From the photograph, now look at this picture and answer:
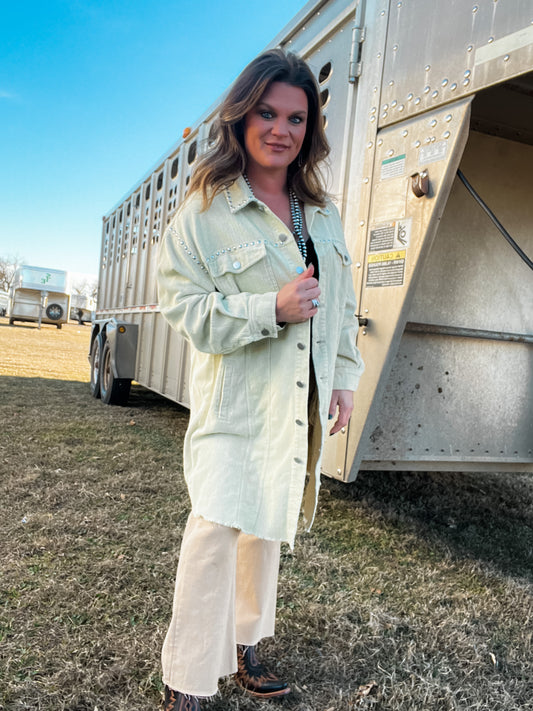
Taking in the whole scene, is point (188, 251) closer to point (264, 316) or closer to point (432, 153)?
point (264, 316)

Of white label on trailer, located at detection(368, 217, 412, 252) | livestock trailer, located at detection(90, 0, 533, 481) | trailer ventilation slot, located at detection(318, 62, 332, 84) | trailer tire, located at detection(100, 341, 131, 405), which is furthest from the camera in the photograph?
trailer tire, located at detection(100, 341, 131, 405)

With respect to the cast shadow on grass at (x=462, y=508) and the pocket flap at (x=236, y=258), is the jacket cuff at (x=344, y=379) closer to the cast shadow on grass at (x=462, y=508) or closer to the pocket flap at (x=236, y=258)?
the pocket flap at (x=236, y=258)

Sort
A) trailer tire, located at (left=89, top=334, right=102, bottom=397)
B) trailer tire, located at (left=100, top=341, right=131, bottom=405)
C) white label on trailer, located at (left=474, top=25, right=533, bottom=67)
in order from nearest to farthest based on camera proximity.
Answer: white label on trailer, located at (left=474, top=25, right=533, bottom=67) → trailer tire, located at (left=100, top=341, right=131, bottom=405) → trailer tire, located at (left=89, top=334, right=102, bottom=397)

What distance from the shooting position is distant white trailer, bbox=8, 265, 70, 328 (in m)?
28.8

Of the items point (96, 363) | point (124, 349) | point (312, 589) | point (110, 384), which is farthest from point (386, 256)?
point (96, 363)

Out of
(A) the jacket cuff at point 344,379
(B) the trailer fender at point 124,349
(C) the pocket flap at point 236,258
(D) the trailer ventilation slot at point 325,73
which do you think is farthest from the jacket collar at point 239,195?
(B) the trailer fender at point 124,349

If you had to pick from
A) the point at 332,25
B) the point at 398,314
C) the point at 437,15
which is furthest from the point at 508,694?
the point at 332,25

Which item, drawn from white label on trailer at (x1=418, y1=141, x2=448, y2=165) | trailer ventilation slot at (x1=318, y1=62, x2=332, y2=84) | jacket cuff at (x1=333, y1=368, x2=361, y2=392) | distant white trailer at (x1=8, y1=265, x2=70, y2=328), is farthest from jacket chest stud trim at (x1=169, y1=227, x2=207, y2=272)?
distant white trailer at (x1=8, y1=265, x2=70, y2=328)

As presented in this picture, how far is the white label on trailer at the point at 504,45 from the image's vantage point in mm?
2049

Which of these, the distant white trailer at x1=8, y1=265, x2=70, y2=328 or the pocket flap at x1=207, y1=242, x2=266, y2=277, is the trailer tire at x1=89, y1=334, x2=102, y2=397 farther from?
the distant white trailer at x1=8, y1=265, x2=70, y2=328

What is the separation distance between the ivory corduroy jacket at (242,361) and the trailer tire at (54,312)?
101 ft

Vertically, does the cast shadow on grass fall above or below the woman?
below

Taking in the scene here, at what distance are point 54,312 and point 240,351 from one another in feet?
102

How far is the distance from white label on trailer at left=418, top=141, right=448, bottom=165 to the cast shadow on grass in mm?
2153
